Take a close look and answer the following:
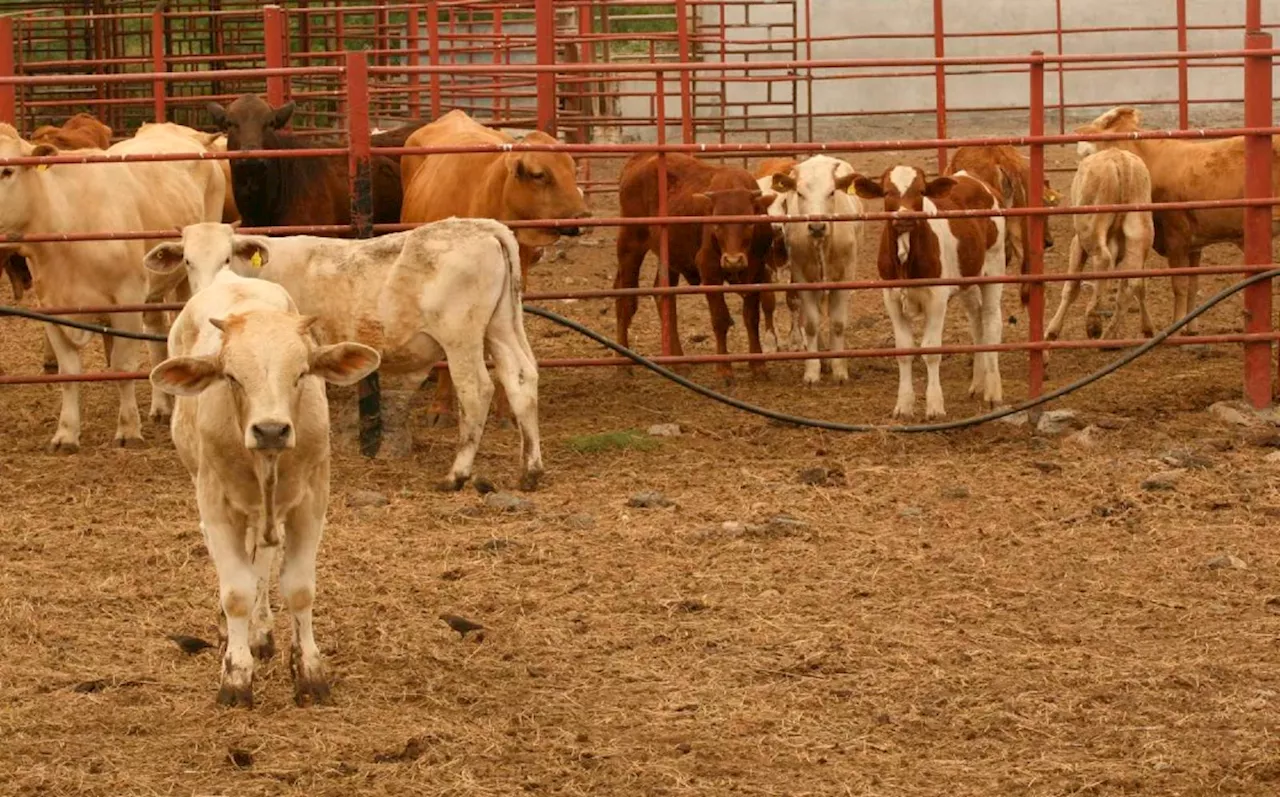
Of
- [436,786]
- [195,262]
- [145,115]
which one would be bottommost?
[436,786]

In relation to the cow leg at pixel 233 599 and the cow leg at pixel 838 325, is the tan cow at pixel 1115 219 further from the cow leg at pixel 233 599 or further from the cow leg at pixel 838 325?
the cow leg at pixel 233 599

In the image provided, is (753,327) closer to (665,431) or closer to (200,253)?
(665,431)

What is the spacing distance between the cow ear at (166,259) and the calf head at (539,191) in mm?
2918

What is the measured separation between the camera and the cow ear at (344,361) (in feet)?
16.8

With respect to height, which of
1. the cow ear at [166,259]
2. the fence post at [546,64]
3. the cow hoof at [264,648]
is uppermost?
the fence post at [546,64]

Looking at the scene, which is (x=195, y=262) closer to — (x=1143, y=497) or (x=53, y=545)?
(x=53, y=545)

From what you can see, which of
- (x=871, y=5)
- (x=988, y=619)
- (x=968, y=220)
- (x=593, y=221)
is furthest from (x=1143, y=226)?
(x=871, y=5)

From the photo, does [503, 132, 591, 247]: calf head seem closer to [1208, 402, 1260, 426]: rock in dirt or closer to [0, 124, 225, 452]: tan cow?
[0, 124, 225, 452]: tan cow

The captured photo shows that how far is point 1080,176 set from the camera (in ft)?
36.8

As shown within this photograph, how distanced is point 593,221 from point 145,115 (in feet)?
41.5

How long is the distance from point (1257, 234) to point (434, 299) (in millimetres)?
3871

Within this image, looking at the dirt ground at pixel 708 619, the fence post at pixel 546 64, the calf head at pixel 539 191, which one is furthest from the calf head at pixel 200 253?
the fence post at pixel 546 64

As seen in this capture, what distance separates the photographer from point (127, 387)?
29.4 ft

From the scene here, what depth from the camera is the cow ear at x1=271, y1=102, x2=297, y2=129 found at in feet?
32.9
